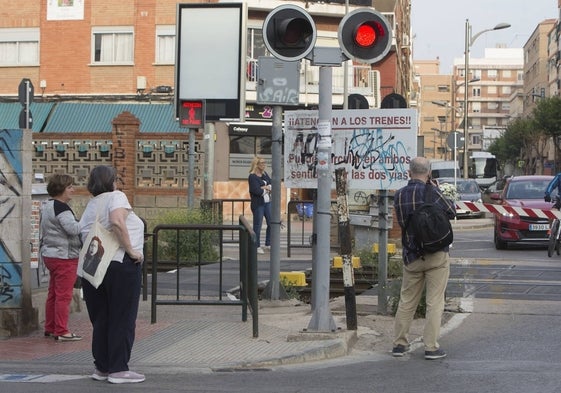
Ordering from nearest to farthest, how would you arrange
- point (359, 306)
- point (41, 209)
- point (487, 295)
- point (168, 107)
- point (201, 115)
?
1. point (41, 209)
2. point (359, 306)
3. point (487, 295)
4. point (201, 115)
5. point (168, 107)

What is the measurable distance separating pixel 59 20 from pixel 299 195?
11537 millimetres

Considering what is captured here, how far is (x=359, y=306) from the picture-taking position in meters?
11.7

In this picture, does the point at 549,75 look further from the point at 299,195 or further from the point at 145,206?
the point at 145,206

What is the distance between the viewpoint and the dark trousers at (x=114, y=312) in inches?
293

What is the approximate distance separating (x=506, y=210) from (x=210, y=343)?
1107 cm

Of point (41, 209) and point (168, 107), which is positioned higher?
point (168, 107)

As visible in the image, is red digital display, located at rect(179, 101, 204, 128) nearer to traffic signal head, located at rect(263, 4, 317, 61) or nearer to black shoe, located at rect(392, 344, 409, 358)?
traffic signal head, located at rect(263, 4, 317, 61)

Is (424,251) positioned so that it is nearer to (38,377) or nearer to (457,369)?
(457,369)

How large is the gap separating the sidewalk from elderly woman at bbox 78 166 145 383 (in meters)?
0.53

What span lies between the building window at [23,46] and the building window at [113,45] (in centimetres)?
239

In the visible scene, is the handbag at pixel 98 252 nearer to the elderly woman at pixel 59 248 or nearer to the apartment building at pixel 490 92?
the elderly woman at pixel 59 248

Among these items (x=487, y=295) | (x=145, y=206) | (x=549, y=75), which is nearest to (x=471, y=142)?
(x=549, y=75)

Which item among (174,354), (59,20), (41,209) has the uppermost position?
(59,20)

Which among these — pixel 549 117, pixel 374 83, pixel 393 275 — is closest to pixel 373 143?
pixel 393 275
